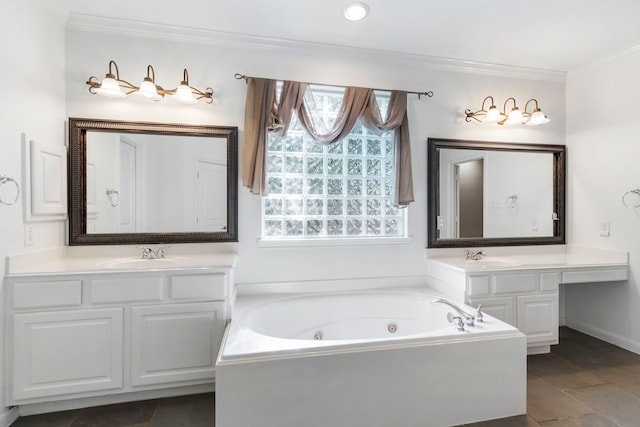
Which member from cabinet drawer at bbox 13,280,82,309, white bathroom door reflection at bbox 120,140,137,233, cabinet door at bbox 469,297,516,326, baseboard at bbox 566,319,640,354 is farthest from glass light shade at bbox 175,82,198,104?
baseboard at bbox 566,319,640,354

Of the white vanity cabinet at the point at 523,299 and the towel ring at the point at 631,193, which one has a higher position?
the towel ring at the point at 631,193

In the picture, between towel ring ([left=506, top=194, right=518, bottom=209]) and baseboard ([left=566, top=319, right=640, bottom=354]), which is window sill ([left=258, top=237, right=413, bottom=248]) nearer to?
towel ring ([left=506, top=194, right=518, bottom=209])

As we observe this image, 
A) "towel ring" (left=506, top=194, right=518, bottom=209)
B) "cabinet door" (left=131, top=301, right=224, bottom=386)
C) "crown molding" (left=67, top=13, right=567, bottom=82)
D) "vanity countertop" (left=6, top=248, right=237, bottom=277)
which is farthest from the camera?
"towel ring" (left=506, top=194, right=518, bottom=209)

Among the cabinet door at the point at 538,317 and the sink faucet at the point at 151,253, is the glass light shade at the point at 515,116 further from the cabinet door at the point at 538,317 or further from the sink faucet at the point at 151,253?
the sink faucet at the point at 151,253

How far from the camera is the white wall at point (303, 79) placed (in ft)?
8.19

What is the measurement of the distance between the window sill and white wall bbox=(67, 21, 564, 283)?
0.04 m

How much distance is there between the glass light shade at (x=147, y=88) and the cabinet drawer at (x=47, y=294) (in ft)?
4.26

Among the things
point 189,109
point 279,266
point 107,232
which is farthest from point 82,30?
point 279,266

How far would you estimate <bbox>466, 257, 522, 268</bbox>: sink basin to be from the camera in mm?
2758

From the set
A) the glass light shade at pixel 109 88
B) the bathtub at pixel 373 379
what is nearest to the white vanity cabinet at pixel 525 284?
the bathtub at pixel 373 379

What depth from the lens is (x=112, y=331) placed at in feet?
6.68

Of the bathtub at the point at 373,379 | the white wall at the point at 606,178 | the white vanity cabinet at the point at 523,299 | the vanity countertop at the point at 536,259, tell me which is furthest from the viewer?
Result: the white wall at the point at 606,178

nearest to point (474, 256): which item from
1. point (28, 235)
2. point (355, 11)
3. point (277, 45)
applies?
point (355, 11)

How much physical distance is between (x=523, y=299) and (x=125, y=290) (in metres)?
2.78
